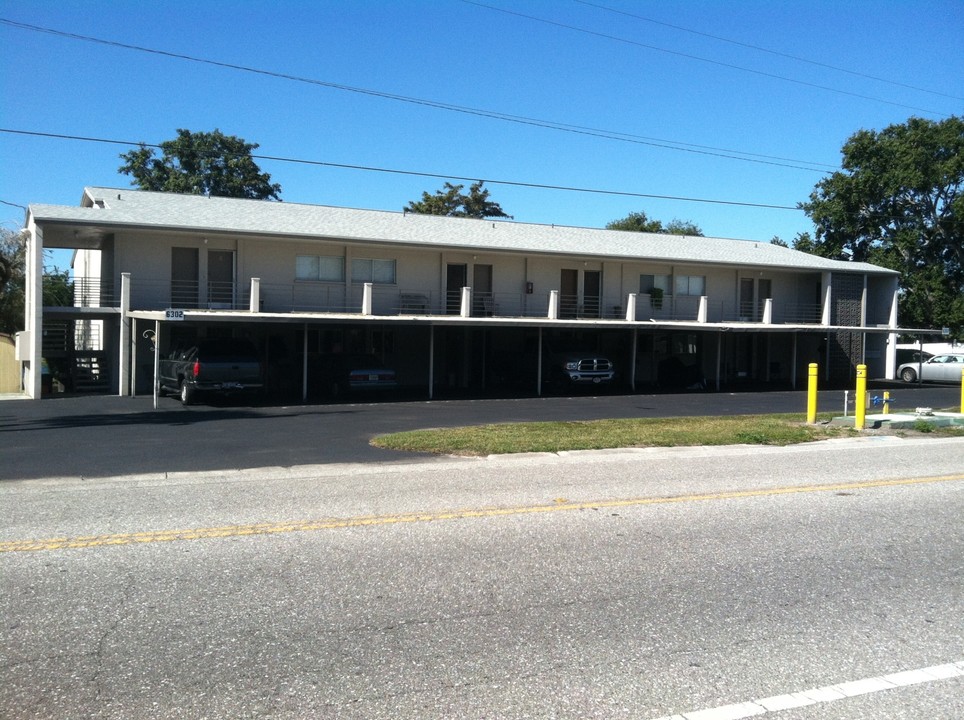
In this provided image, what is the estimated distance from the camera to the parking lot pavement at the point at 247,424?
12445 mm

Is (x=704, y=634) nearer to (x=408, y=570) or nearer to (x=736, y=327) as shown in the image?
(x=408, y=570)

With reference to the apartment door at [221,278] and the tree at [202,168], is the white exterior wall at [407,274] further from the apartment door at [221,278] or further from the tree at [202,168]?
the tree at [202,168]

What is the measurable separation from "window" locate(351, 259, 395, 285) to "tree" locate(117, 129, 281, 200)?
27971mm

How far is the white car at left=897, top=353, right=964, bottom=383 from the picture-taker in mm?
38406

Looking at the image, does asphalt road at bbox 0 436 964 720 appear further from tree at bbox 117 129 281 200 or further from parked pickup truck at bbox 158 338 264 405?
tree at bbox 117 129 281 200

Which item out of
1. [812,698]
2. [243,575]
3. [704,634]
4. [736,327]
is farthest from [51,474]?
[736,327]

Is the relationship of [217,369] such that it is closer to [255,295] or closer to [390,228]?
[255,295]

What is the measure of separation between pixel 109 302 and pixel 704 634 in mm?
25560

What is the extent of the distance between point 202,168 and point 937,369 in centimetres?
4448

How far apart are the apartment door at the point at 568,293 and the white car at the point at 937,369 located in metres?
17.2

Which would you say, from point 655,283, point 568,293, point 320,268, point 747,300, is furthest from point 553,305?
point 747,300

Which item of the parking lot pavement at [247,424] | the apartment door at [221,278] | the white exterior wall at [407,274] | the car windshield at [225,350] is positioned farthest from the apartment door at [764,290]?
the car windshield at [225,350]

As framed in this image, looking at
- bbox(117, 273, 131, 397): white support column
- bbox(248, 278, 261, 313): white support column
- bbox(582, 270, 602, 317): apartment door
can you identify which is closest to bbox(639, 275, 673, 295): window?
bbox(582, 270, 602, 317): apartment door

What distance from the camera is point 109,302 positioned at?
88.3 ft
